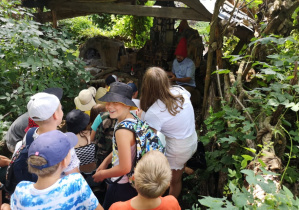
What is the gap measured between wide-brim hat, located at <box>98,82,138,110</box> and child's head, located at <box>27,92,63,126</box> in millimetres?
410

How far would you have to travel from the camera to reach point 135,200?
1772 millimetres

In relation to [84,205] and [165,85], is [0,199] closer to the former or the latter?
[84,205]

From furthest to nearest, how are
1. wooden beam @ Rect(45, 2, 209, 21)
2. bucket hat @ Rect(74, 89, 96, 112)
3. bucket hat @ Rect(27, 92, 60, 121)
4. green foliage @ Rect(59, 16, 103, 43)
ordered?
→ green foliage @ Rect(59, 16, 103, 43)
wooden beam @ Rect(45, 2, 209, 21)
bucket hat @ Rect(74, 89, 96, 112)
bucket hat @ Rect(27, 92, 60, 121)

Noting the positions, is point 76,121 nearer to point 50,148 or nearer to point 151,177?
point 50,148

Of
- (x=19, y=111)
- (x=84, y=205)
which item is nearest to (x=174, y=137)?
(x=84, y=205)

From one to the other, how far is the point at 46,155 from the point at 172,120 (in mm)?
1359

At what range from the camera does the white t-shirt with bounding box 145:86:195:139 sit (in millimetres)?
2629

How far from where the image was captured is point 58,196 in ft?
5.51

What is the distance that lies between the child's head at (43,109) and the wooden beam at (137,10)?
156 inches

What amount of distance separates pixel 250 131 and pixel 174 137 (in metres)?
0.76

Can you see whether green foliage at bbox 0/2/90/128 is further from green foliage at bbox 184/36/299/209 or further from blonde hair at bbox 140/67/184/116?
green foliage at bbox 184/36/299/209

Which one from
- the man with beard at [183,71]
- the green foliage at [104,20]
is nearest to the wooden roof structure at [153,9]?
the man with beard at [183,71]

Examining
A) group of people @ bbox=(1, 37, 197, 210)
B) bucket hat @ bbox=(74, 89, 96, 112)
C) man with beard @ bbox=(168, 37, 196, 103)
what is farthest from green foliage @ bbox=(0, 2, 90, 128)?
man with beard @ bbox=(168, 37, 196, 103)

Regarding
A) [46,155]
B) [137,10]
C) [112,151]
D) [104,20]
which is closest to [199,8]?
[137,10]
